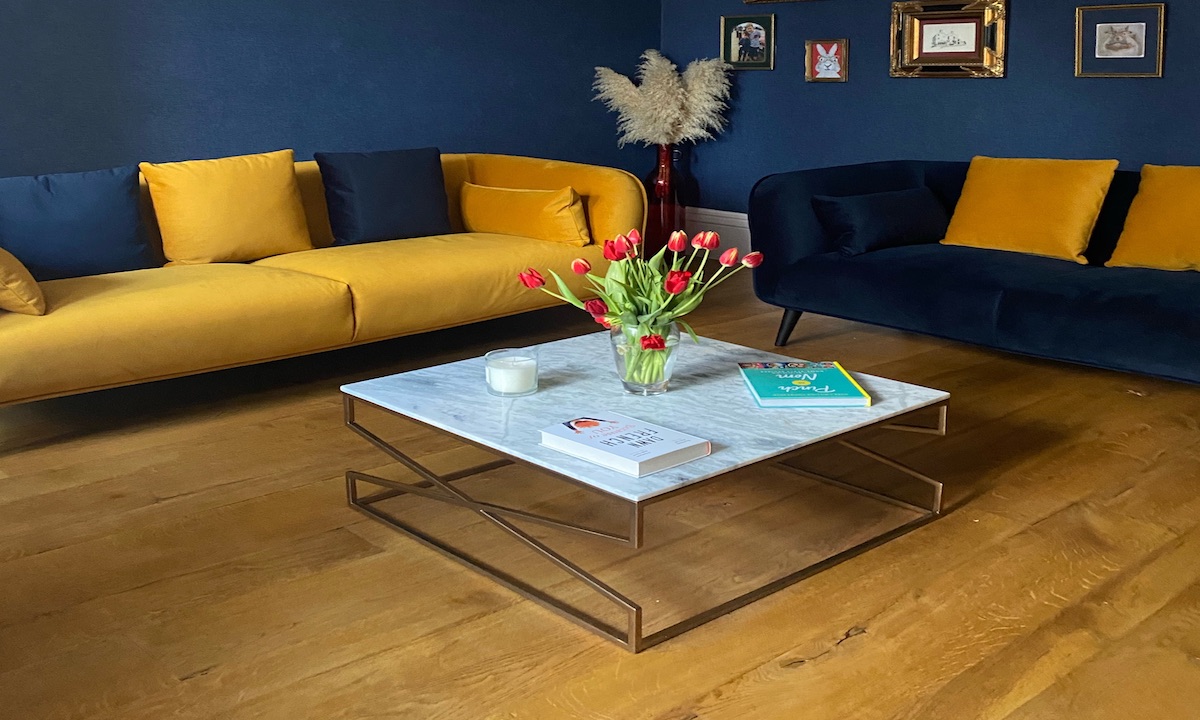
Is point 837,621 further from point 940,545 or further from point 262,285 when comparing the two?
point 262,285

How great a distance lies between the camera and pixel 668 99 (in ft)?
19.9

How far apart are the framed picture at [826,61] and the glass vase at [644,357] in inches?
140

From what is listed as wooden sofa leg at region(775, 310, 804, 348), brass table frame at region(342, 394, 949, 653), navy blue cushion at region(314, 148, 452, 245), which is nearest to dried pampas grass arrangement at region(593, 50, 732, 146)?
navy blue cushion at region(314, 148, 452, 245)

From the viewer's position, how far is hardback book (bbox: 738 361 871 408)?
2570 mm

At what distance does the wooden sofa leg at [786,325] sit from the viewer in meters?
4.45

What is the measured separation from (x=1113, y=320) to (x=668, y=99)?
3.05 metres

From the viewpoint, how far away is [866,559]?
254cm

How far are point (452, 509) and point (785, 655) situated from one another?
1022 millimetres

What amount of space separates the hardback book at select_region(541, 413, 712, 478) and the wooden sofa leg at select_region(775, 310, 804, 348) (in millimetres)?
2150

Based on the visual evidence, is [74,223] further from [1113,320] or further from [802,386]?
[1113,320]

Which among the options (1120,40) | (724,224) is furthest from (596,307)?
(724,224)

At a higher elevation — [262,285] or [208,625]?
[262,285]

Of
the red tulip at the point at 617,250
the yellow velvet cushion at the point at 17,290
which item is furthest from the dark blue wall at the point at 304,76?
the red tulip at the point at 617,250

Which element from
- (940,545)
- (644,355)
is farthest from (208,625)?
(940,545)
